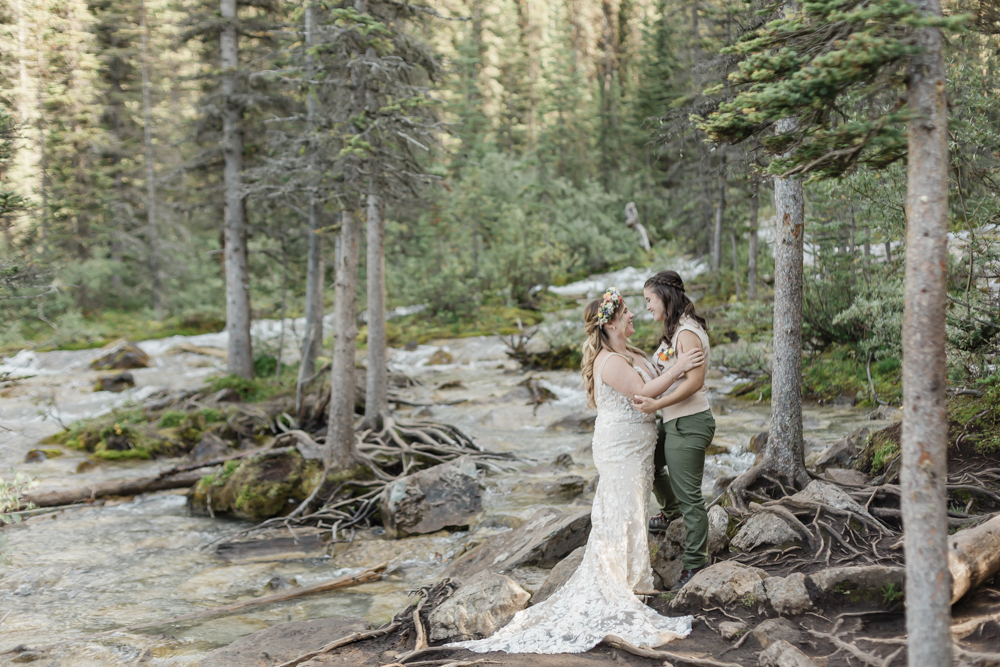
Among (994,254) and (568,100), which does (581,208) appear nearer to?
(568,100)

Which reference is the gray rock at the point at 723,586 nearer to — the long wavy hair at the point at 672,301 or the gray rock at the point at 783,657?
the gray rock at the point at 783,657

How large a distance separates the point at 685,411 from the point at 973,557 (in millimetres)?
2001

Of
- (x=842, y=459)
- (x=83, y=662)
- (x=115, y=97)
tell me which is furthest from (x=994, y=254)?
(x=115, y=97)

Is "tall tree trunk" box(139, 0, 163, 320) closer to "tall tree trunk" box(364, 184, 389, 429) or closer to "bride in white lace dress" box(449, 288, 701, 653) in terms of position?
"tall tree trunk" box(364, 184, 389, 429)

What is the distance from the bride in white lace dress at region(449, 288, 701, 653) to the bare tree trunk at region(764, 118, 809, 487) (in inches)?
72.2

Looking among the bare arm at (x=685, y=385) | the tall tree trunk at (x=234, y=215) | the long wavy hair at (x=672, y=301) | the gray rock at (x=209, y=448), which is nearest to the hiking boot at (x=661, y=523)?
the bare arm at (x=685, y=385)

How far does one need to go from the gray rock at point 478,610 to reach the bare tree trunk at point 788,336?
3.03m

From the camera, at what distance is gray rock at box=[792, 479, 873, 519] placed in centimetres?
546

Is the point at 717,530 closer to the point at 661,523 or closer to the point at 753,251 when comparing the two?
the point at 661,523

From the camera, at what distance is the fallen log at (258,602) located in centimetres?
639

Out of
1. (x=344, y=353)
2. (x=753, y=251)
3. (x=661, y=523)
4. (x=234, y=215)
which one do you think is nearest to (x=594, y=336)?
(x=661, y=523)

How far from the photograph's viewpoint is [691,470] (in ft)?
16.6

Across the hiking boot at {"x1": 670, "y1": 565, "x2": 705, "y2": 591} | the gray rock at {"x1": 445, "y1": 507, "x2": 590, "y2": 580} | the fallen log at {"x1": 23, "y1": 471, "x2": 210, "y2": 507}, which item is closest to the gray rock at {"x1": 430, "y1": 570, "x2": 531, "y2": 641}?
the gray rock at {"x1": 445, "y1": 507, "x2": 590, "y2": 580}

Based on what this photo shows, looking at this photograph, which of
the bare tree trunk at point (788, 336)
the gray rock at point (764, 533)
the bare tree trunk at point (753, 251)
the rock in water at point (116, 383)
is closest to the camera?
the gray rock at point (764, 533)
